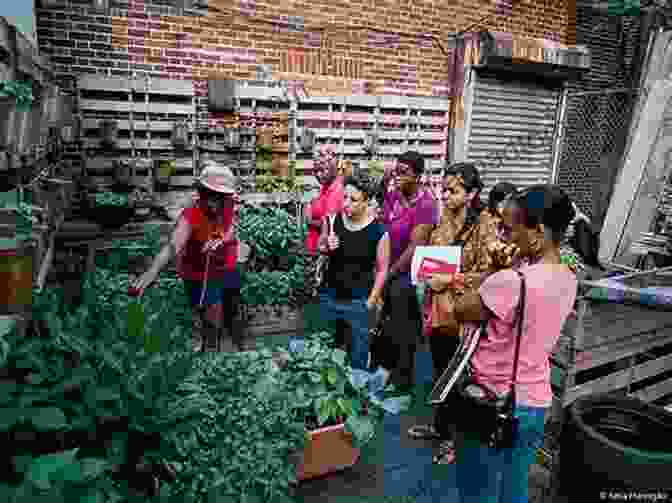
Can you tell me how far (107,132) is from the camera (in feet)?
16.7

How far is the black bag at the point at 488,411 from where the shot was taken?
2.10m

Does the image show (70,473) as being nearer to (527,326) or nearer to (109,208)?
(527,326)

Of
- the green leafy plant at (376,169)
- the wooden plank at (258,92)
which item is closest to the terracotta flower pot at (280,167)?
the wooden plank at (258,92)

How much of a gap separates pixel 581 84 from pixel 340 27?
5582 mm

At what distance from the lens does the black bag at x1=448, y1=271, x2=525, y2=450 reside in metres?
2.10

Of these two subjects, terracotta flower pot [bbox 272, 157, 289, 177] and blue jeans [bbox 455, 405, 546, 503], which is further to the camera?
terracotta flower pot [bbox 272, 157, 289, 177]

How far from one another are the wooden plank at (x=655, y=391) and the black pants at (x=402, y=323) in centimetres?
175

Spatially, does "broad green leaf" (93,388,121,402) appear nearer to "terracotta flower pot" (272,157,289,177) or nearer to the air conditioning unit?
the air conditioning unit

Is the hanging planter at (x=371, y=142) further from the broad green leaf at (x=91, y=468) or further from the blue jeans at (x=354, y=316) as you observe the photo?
the broad green leaf at (x=91, y=468)

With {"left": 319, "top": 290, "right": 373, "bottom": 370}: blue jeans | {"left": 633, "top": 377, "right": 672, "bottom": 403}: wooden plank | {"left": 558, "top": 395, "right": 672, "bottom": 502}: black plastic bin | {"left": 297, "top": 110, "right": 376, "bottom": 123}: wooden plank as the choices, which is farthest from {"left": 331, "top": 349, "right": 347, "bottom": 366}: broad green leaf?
{"left": 297, "top": 110, "right": 376, "bottom": 123}: wooden plank

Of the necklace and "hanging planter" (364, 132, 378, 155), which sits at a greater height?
"hanging planter" (364, 132, 378, 155)

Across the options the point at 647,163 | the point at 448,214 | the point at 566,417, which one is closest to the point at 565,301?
the point at 566,417

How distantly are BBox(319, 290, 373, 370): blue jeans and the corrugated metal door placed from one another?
4.82 m

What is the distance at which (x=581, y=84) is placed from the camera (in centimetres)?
936
